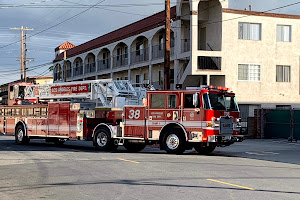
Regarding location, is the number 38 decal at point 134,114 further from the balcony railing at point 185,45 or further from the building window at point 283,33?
the building window at point 283,33

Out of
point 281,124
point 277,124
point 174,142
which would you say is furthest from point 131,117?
point 277,124

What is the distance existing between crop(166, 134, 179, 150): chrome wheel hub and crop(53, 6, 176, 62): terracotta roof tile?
62.9ft

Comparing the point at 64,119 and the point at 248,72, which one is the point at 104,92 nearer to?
the point at 64,119

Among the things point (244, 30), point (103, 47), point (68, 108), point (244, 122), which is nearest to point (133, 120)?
point (68, 108)

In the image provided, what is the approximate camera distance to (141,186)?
9.88 m

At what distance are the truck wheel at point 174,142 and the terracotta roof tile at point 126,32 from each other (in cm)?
1912

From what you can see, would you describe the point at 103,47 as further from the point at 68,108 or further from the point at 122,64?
the point at 68,108

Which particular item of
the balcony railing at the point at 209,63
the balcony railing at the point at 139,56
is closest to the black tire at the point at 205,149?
the balcony railing at the point at 209,63

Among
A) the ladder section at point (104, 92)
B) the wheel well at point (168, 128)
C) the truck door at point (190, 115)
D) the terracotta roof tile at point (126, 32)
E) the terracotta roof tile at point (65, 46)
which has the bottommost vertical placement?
the wheel well at point (168, 128)

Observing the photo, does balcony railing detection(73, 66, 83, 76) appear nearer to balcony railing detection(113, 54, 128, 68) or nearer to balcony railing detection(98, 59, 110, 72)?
balcony railing detection(98, 59, 110, 72)

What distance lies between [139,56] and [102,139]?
23435 millimetres

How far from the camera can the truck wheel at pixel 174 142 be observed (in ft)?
55.5

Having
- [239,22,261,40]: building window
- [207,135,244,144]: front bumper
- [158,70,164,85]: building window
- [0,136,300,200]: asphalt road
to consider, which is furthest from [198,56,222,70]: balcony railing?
[0,136,300,200]: asphalt road

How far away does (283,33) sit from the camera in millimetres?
34125
